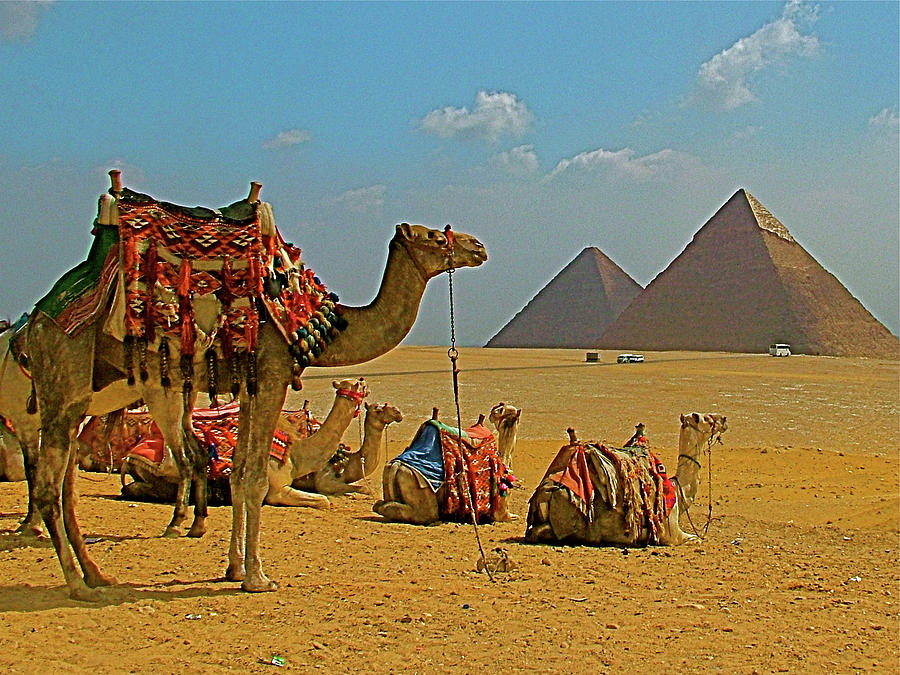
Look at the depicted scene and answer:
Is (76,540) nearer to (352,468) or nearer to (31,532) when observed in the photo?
(31,532)

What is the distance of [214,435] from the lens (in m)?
9.52

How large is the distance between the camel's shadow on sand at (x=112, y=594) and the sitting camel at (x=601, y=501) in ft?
9.60

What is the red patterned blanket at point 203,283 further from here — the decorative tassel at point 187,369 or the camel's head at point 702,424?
the camel's head at point 702,424

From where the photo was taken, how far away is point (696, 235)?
18038 cm

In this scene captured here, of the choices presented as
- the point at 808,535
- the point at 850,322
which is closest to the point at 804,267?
the point at 850,322

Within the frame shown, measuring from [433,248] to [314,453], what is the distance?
406 cm

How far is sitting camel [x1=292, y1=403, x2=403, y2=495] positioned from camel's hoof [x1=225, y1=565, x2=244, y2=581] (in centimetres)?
389

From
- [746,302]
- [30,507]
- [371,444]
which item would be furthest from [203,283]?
[746,302]

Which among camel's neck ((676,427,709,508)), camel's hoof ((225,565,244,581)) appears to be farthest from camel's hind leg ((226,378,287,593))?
camel's neck ((676,427,709,508))

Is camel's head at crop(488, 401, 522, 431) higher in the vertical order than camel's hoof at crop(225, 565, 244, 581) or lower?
higher

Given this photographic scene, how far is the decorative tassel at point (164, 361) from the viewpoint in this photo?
602cm

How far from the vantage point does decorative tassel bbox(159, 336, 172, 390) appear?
19.7 ft

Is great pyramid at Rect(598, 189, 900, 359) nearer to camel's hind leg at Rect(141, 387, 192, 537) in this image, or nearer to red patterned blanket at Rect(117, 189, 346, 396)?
camel's hind leg at Rect(141, 387, 192, 537)

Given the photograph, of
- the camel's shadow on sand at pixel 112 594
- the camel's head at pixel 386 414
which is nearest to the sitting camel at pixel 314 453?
the camel's head at pixel 386 414
